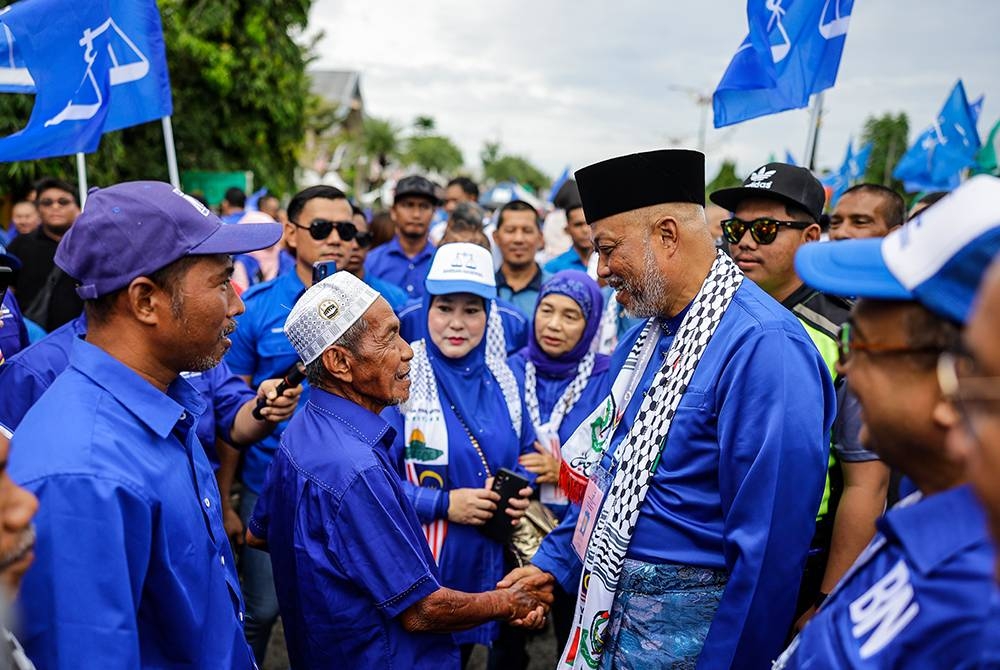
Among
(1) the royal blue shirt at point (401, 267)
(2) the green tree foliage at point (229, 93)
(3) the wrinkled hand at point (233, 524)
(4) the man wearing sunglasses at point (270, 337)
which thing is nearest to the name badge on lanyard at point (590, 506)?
(4) the man wearing sunglasses at point (270, 337)

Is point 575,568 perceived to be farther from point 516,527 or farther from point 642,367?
point 642,367

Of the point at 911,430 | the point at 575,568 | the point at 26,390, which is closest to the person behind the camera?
the point at 911,430

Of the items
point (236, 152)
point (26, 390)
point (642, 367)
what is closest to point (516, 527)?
point (642, 367)

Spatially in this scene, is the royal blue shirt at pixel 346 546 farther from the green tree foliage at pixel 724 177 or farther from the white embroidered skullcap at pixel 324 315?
the green tree foliage at pixel 724 177

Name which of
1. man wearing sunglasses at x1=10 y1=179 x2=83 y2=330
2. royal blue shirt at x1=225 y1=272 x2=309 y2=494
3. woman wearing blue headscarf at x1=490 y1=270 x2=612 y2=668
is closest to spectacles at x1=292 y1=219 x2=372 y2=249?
royal blue shirt at x1=225 y1=272 x2=309 y2=494

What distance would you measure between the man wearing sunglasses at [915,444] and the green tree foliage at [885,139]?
1898 inches

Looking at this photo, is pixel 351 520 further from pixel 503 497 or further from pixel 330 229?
pixel 330 229

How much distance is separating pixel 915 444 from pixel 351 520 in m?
1.54

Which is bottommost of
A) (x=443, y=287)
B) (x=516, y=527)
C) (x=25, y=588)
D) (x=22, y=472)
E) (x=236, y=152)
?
(x=516, y=527)

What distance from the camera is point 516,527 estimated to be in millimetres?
3385

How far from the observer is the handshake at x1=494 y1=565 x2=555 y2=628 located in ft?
9.01

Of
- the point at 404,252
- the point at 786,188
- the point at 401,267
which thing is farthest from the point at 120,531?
the point at 404,252

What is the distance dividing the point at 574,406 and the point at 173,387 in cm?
221

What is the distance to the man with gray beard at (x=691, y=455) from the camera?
2148 millimetres
